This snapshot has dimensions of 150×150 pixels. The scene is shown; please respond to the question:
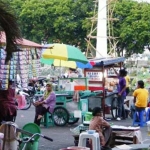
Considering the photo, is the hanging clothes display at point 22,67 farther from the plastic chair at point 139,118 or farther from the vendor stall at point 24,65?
the plastic chair at point 139,118

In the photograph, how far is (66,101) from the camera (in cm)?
1543

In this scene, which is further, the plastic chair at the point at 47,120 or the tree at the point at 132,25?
the tree at the point at 132,25

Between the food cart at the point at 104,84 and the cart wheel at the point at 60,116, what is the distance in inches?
49.4

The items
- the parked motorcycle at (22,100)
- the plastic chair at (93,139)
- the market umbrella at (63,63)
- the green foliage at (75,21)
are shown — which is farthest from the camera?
the green foliage at (75,21)

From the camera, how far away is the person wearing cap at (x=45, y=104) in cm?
1423

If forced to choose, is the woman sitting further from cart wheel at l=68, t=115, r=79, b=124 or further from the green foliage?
the green foliage

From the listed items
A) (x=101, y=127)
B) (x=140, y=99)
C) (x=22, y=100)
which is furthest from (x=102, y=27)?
(x=101, y=127)

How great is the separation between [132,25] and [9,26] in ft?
126

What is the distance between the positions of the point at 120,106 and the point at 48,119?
9.50ft

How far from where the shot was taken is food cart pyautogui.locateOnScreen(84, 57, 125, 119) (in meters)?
16.6

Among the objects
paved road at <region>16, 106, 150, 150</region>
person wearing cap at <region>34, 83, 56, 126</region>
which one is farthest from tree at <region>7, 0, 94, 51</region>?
person wearing cap at <region>34, 83, 56, 126</region>

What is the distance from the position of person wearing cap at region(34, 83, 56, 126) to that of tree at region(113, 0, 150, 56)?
29767 millimetres

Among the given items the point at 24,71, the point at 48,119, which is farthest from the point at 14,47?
the point at 48,119

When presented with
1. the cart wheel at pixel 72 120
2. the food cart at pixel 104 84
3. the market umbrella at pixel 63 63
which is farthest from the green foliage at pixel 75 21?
the cart wheel at pixel 72 120
